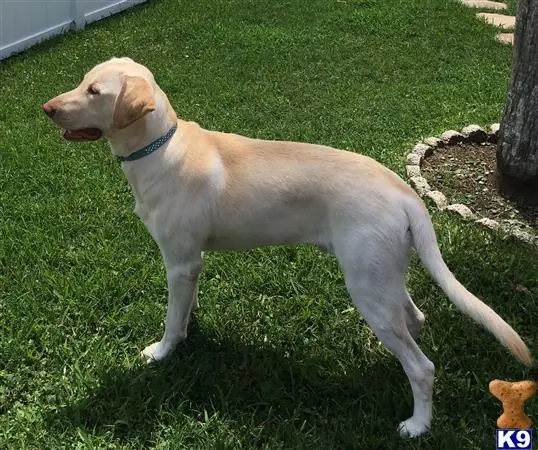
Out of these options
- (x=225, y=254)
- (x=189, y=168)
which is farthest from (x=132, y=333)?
(x=189, y=168)

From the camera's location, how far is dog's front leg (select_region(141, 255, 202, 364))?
295 cm

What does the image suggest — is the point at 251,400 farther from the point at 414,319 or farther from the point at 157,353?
the point at 414,319

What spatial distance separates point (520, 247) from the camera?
12.7 feet

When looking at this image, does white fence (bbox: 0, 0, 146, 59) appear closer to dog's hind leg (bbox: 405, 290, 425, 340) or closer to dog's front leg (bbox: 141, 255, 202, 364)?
dog's front leg (bbox: 141, 255, 202, 364)

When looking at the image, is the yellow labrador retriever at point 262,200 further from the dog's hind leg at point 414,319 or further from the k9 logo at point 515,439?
the k9 logo at point 515,439

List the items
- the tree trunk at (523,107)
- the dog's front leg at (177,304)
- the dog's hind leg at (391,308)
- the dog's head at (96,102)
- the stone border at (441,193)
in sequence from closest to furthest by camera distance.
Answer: the dog's hind leg at (391,308), the dog's head at (96,102), the dog's front leg at (177,304), the stone border at (441,193), the tree trunk at (523,107)

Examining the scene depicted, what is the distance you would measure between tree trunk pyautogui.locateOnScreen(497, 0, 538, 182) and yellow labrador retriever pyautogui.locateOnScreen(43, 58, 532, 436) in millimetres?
1949

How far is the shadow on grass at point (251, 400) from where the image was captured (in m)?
2.80

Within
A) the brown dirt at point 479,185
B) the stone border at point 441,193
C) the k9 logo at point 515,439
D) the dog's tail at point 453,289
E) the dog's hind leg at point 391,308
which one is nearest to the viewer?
the k9 logo at point 515,439

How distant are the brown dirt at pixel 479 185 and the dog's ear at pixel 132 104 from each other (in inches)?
104

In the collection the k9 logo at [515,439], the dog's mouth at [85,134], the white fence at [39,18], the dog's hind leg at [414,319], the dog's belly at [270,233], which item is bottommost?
the white fence at [39,18]

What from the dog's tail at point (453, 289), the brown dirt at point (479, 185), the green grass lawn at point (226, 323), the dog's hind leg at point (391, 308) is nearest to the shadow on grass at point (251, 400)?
the green grass lawn at point (226, 323)

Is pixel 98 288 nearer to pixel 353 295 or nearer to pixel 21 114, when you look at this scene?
pixel 353 295

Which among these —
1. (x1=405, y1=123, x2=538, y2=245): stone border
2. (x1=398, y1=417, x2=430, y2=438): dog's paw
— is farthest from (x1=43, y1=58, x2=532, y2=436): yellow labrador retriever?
(x1=405, y1=123, x2=538, y2=245): stone border
